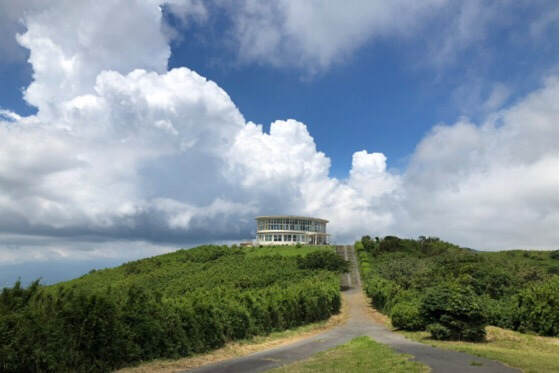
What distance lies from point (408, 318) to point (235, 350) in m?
9.63

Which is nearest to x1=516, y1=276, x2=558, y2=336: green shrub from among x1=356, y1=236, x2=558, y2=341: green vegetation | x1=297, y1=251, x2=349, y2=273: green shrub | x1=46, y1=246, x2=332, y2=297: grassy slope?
x1=356, y1=236, x2=558, y2=341: green vegetation

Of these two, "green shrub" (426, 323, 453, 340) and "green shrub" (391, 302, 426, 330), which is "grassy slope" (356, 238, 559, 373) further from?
"green shrub" (391, 302, 426, 330)

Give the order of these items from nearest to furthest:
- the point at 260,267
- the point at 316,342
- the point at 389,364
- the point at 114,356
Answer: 1. the point at 389,364
2. the point at 114,356
3. the point at 316,342
4. the point at 260,267

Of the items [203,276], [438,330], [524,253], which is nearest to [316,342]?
[438,330]

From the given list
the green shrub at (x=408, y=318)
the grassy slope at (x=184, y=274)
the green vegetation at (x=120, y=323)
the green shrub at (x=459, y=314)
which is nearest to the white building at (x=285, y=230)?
the grassy slope at (x=184, y=274)

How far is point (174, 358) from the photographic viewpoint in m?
14.5

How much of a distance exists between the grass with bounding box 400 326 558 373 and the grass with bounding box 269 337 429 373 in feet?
7.96

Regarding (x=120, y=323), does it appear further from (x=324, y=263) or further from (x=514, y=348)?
(x=324, y=263)

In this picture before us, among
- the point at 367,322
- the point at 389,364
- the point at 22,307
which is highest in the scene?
the point at 22,307

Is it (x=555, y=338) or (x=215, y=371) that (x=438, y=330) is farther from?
(x=215, y=371)

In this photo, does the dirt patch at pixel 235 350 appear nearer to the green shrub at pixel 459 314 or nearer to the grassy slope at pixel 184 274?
the green shrub at pixel 459 314

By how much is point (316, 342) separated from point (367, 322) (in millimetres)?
10310

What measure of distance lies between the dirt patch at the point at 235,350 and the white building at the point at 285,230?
60026 millimetres

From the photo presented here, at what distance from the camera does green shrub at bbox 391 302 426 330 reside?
69.0 ft
